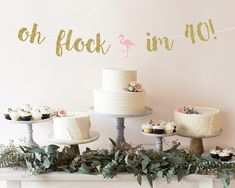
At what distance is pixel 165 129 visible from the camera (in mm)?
1185

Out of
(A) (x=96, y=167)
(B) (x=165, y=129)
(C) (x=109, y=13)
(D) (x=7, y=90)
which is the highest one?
(C) (x=109, y=13)

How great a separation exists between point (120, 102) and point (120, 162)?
0.65 ft

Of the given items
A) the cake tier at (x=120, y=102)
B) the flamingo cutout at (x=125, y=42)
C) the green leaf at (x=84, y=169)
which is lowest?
the green leaf at (x=84, y=169)

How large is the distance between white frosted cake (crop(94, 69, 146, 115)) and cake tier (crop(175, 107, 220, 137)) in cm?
15

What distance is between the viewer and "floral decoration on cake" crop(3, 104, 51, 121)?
4.00 ft

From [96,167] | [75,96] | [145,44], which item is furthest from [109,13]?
[96,167]

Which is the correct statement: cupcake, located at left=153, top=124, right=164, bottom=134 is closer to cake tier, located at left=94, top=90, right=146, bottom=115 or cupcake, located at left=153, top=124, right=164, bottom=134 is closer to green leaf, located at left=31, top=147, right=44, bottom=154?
cake tier, located at left=94, top=90, right=146, bottom=115

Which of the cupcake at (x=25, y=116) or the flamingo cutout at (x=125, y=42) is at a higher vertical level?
the flamingo cutout at (x=125, y=42)

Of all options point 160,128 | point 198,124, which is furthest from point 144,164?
point 198,124

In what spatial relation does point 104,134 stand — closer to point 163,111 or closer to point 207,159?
point 163,111

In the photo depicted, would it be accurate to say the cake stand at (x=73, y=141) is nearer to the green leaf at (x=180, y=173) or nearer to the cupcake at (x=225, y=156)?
the green leaf at (x=180, y=173)

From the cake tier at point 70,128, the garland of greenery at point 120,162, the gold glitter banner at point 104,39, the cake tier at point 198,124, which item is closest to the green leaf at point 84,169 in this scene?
the garland of greenery at point 120,162

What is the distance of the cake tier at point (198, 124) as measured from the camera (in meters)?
1.20

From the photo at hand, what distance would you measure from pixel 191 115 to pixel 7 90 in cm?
71
